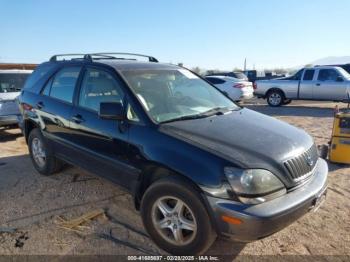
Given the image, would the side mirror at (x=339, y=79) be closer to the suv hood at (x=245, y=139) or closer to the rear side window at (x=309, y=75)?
the rear side window at (x=309, y=75)

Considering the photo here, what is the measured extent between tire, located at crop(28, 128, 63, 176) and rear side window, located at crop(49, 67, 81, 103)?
767 mm

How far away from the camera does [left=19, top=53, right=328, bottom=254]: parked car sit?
104 inches

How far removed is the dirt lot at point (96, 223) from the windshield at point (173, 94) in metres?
1.27

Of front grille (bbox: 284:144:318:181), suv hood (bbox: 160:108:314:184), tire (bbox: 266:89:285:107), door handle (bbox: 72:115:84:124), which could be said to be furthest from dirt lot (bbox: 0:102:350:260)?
tire (bbox: 266:89:285:107)

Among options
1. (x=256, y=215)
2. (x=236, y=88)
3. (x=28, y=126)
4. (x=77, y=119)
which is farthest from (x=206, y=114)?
(x=236, y=88)

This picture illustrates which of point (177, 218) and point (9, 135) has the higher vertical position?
point (177, 218)

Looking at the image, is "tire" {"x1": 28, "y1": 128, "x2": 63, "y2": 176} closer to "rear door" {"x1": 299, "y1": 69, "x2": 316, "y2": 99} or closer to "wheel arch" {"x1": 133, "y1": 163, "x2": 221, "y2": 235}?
"wheel arch" {"x1": 133, "y1": 163, "x2": 221, "y2": 235}

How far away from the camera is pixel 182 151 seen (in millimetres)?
2863

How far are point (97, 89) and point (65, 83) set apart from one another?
829mm

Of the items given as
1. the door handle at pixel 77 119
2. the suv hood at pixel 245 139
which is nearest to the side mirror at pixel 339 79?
the suv hood at pixel 245 139

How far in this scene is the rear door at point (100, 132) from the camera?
3.44m

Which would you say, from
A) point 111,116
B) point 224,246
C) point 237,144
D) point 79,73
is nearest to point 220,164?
point 237,144

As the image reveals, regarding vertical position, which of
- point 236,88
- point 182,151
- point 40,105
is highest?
point 40,105

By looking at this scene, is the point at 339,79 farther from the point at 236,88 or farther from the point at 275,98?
the point at 236,88
